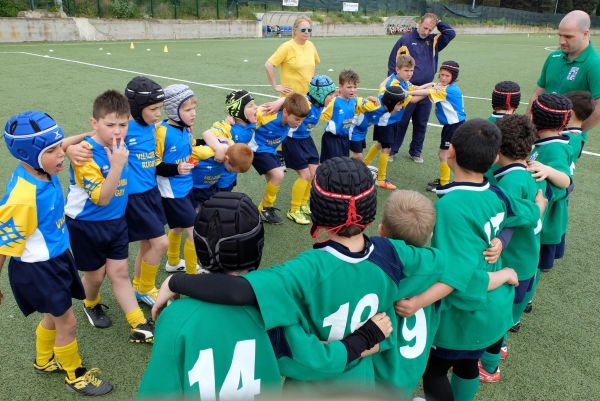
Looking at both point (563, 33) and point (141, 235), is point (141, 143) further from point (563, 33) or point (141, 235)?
point (563, 33)

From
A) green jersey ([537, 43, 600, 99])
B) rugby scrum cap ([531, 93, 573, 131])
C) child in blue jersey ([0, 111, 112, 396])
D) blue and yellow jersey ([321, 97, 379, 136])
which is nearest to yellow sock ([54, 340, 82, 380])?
child in blue jersey ([0, 111, 112, 396])

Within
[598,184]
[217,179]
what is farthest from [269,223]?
[598,184]

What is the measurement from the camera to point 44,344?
2.95 metres

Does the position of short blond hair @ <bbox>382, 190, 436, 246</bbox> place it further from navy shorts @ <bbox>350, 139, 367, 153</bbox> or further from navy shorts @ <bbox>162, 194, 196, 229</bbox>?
navy shorts @ <bbox>350, 139, 367, 153</bbox>

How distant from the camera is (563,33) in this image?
467 cm

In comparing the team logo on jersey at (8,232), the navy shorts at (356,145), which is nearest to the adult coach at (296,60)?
the navy shorts at (356,145)

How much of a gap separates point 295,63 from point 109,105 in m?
4.15

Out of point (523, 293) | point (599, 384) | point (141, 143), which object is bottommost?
point (599, 384)

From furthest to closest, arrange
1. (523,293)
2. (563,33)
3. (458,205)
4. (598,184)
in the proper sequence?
(598,184), (563,33), (523,293), (458,205)

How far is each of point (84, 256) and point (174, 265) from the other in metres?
1.21

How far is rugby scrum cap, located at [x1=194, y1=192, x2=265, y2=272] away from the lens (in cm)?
158

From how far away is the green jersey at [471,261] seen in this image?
2150mm

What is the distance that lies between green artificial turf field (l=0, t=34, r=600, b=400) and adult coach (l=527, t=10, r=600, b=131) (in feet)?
5.38

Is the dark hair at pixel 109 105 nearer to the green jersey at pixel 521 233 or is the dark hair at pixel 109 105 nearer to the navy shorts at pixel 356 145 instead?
the green jersey at pixel 521 233
